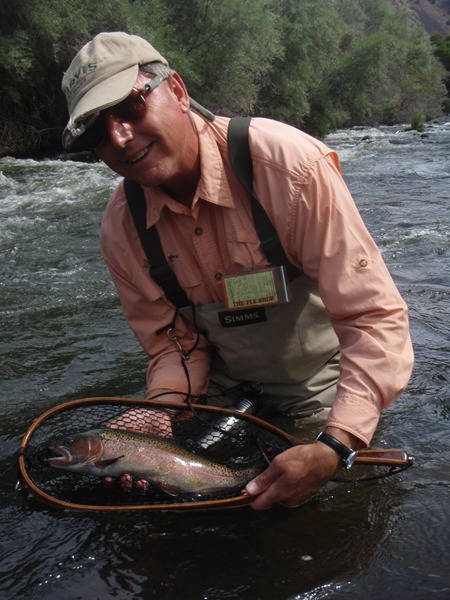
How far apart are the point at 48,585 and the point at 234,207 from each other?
5.18ft

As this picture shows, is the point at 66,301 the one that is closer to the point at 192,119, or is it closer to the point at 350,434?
the point at 192,119

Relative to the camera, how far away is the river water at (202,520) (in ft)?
7.66

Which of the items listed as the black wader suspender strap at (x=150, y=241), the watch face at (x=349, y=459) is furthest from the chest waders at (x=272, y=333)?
the watch face at (x=349, y=459)

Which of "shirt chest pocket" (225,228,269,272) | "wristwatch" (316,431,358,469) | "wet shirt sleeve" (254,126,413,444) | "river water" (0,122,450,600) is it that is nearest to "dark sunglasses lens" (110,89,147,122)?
"wet shirt sleeve" (254,126,413,444)

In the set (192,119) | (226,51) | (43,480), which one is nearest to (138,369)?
(43,480)

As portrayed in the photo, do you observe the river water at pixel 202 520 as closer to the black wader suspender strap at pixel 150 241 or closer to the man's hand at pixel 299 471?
the man's hand at pixel 299 471

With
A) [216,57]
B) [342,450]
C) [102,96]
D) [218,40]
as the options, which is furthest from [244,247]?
[218,40]

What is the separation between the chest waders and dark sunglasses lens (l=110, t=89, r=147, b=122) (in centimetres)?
41

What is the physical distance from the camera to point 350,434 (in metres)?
2.29

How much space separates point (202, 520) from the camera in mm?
2689

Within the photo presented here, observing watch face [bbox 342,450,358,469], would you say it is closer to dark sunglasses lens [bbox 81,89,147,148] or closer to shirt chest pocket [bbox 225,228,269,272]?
shirt chest pocket [bbox 225,228,269,272]

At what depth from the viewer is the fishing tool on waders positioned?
252 centimetres

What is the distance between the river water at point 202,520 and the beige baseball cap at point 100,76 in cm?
153

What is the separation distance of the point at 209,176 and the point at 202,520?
136 cm
